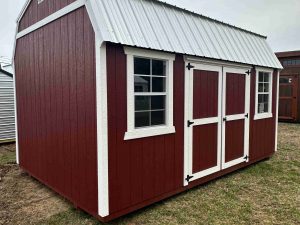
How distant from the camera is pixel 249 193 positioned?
4191mm

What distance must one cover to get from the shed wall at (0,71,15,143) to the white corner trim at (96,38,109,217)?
6.56 m

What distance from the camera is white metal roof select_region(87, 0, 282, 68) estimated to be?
302 centimetres

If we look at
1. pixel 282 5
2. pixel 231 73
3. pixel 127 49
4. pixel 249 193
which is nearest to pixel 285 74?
pixel 282 5

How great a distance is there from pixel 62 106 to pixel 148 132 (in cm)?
135

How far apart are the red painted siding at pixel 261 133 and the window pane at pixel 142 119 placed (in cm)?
295

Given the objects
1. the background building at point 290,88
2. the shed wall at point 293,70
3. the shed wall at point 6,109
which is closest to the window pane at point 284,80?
the background building at point 290,88

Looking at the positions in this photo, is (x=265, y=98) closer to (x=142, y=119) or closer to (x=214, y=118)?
(x=214, y=118)

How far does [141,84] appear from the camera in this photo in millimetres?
3371

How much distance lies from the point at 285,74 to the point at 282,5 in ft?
12.6

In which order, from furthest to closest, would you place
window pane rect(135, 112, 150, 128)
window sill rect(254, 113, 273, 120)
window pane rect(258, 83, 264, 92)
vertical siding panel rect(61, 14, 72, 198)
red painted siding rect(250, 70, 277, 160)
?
window pane rect(258, 83, 264, 92) → window sill rect(254, 113, 273, 120) → red painted siding rect(250, 70, 277, 160) → vertical siding panel rect(61, 14, 72, 198) → window pane rect(135, 112, 150, 128)

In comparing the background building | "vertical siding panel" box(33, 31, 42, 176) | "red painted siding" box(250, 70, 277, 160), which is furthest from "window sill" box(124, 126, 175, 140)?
the background building

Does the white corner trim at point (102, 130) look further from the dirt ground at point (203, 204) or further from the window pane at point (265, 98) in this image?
the window pane at point (265, 98)

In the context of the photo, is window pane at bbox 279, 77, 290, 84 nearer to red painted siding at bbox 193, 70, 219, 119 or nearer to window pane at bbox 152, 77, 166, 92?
red painted siding at bbox 193, 70, 219, 119

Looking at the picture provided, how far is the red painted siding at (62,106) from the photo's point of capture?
125 inches
